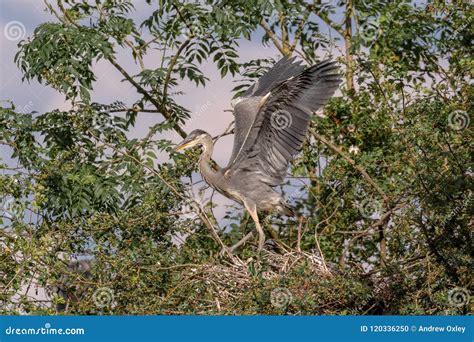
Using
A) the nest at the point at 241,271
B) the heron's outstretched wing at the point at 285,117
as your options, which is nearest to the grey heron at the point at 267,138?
the heron's outstretched wing at the point at 285,117

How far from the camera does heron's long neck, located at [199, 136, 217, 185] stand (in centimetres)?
868

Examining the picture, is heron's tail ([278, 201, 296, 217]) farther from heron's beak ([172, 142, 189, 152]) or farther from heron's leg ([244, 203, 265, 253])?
heron's beak ([172, 142, 189, 152])

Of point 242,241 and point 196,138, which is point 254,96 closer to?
point 196,138

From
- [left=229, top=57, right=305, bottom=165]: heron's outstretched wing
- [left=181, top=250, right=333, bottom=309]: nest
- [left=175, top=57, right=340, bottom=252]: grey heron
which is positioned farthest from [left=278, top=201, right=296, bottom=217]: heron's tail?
[left=181, top=250, right=333, bottom=309]: nest

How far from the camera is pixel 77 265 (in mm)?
8336

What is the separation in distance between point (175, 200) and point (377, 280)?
159 centimetres

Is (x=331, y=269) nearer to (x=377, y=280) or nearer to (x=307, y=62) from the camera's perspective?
(x=377, y=280)

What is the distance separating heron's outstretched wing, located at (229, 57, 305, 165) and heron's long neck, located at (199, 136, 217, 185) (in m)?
0.19

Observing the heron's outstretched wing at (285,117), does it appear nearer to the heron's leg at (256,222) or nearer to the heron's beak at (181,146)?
the heron's leg at (256,222)

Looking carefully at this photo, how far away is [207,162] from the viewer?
8867 mm

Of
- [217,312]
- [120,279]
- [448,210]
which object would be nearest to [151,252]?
[120,279]

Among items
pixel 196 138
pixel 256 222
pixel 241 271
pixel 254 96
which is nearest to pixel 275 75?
pixel 254 96

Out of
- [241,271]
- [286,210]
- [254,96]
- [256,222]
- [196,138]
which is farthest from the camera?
[254,96]

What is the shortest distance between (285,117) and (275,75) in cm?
109
